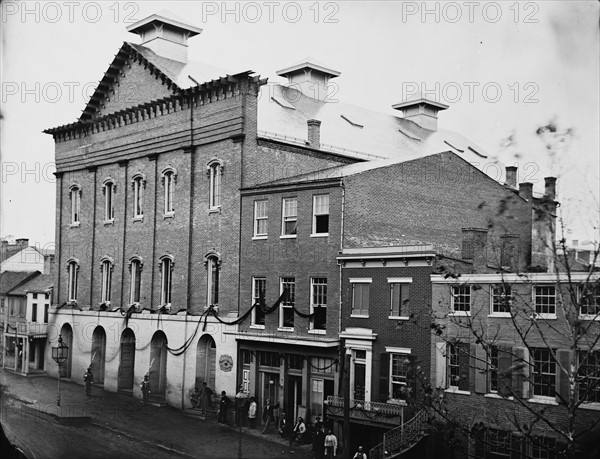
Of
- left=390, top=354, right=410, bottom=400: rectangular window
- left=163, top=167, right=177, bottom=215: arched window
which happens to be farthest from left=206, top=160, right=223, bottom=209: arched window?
left=390, top=354, right=410, bottom=400: rectangular window

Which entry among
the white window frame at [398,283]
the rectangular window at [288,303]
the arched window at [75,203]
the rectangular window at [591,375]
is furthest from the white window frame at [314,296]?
the arched window at [75,203]

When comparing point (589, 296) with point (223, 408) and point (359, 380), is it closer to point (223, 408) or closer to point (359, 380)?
point (359, 380)

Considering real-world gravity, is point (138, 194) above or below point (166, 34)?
below

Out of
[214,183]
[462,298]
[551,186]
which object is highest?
[551,186]

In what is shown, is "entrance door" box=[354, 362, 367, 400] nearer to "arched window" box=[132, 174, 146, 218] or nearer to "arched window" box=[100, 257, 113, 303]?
"arched window" box=[132, 174, 146, 218]

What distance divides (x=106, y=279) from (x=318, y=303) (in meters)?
16.2

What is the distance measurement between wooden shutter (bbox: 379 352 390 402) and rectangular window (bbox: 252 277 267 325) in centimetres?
599

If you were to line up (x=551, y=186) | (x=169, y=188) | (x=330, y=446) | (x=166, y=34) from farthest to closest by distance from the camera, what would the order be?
(x=166, y=34) → (x=551, y=186) → (x=169, y=188) → (x=330, y=446)

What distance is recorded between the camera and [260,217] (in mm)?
29625

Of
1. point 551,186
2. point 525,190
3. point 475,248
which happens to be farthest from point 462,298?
point 525,190

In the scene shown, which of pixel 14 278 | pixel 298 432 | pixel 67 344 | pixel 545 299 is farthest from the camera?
pixel 14 278

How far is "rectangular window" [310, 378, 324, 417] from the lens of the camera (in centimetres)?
2675

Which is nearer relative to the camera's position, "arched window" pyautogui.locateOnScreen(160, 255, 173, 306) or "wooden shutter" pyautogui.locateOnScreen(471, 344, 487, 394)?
"wooden shutter" pyautogui.locateOnScreen(471, 344, 487, 394)

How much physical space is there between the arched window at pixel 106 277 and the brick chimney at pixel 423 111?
2200 centimetres
